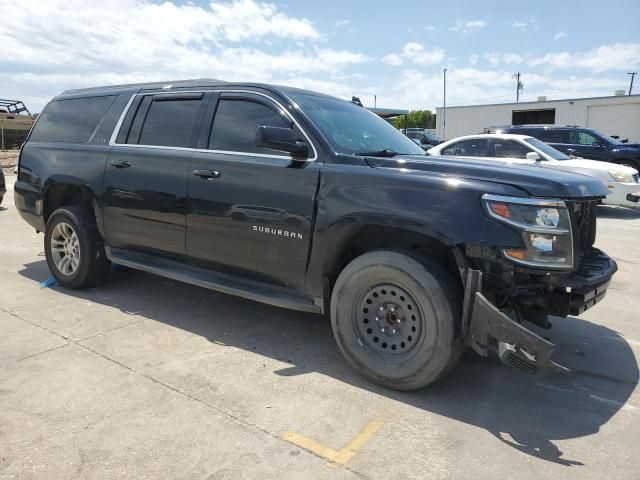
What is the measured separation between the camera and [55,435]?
9.49 ft

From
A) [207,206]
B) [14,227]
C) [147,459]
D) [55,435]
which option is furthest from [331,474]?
[14,227]

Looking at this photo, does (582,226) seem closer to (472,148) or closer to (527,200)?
(527,200)

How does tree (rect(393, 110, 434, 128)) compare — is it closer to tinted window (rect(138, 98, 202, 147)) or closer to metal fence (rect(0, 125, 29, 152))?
metal fence (rect(0, 125, 29, 152))

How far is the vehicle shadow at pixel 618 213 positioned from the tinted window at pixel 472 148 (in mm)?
2737

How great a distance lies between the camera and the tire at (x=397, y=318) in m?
3.21

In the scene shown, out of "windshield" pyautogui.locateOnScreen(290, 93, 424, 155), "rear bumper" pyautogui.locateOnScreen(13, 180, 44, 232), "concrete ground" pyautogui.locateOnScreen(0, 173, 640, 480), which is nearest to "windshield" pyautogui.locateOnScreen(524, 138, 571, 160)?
"concrete ground" pyautogui.locateOnScreen(0, 173, 640, 480)

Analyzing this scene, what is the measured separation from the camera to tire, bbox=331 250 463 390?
10.5ft

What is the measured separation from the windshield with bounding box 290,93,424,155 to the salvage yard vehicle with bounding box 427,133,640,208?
5.93 m

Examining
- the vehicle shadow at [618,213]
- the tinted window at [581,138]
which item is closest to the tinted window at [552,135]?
the tinted window at [581,138]

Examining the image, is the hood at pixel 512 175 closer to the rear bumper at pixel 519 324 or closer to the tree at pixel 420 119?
the rear bumper at pixel 519 324

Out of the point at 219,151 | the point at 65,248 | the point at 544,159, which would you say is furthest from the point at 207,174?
the point at 544,159

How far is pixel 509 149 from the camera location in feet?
35.7

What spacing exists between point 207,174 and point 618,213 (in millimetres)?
10247

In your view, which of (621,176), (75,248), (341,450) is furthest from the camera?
(621,176)
